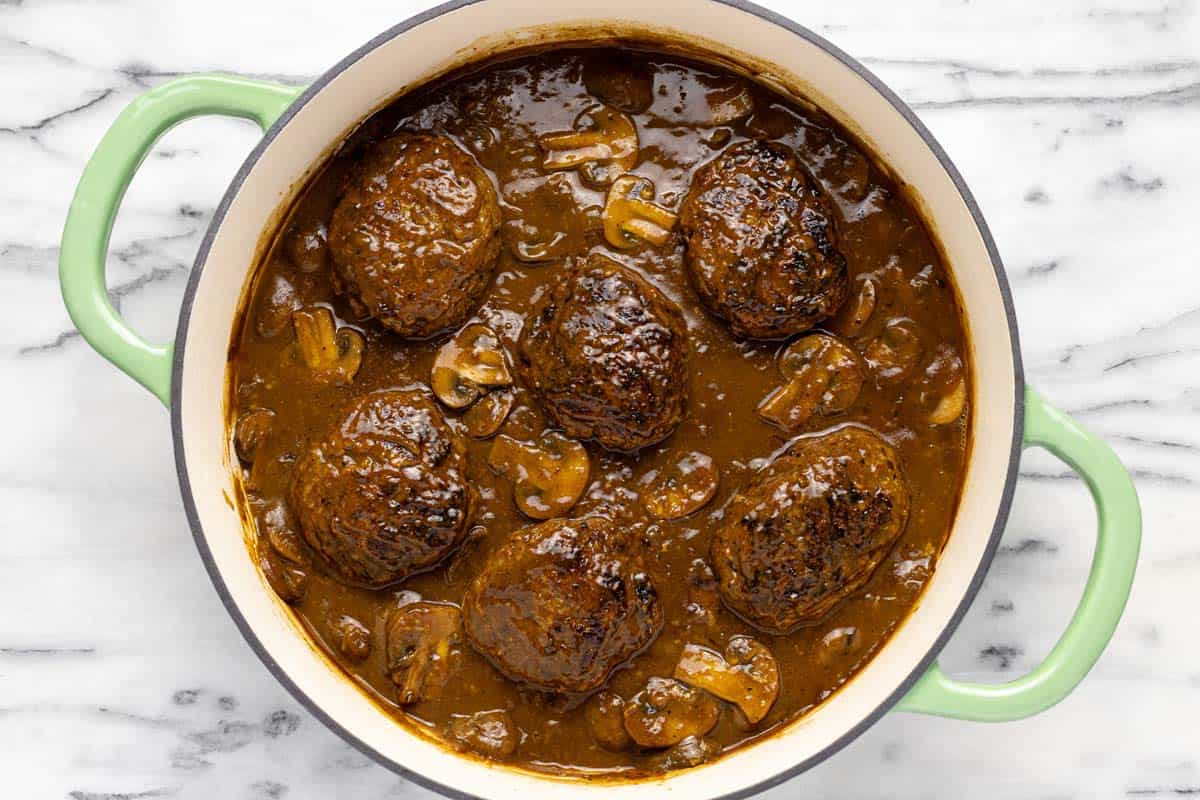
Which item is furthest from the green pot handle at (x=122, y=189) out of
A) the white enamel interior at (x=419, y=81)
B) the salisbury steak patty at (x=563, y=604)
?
the salisbury steak patty at (x=563, y=604)

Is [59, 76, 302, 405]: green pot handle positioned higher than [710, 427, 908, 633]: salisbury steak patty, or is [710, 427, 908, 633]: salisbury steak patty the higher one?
[59, 76, 302, 405]: green pot handle

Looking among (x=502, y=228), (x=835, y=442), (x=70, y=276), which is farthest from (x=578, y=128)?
(x=70, y=276)

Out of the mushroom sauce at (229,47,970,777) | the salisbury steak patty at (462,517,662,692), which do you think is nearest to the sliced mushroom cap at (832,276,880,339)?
the mushroom sauce at (229,47,970,777)

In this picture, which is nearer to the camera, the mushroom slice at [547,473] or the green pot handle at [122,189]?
the green pot handle at [122,189]

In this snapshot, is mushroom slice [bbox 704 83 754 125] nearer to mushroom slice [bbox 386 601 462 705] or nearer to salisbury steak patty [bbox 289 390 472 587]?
salisbury steak patty [bbox 289 390 472 587]

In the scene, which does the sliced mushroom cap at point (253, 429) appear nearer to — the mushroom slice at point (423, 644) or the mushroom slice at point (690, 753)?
the mushroom slice at point (423, 644)

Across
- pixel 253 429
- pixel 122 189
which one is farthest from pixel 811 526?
pixel 122 189
